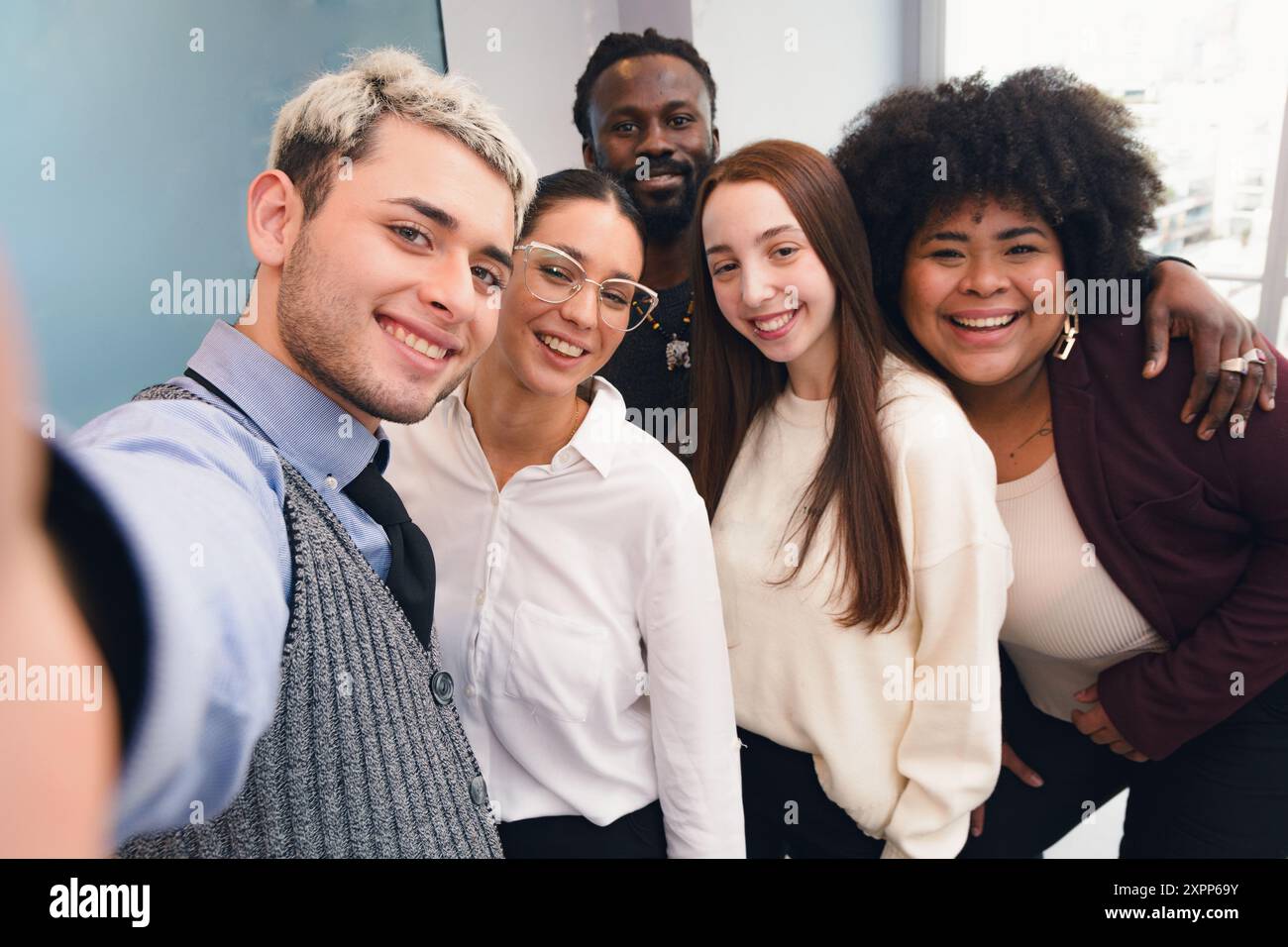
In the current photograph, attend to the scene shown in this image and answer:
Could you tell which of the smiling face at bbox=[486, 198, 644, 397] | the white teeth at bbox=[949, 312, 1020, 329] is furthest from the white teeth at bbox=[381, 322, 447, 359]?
the white teeth at bbox=[949, 312, 1020, 329]

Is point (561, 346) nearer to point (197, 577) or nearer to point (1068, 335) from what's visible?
point (197, 577)

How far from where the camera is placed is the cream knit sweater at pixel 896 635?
40.4 inches

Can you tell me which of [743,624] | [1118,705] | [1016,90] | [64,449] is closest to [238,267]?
[64,449]

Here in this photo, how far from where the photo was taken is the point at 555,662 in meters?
1.00

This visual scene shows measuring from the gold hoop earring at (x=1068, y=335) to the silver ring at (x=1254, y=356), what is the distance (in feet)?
0.64

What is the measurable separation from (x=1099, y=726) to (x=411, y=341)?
1.10 m

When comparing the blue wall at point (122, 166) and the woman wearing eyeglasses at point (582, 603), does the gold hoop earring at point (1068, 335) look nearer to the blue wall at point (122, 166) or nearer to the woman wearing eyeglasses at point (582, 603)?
the woman wearing eyeglasses at point (582, 603)

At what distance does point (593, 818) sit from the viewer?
1032mm

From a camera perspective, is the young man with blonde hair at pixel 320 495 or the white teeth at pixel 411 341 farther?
the white teeth at pixel 411 341

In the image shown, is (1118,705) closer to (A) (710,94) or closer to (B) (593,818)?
(B) (593,818)

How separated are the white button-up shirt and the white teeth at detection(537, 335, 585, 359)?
8 cm

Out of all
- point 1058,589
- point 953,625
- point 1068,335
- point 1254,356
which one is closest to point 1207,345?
point 1254,356

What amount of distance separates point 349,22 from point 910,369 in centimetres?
128

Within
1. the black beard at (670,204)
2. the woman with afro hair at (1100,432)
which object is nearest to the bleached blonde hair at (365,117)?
the woman with afro hair at (1100,432)
